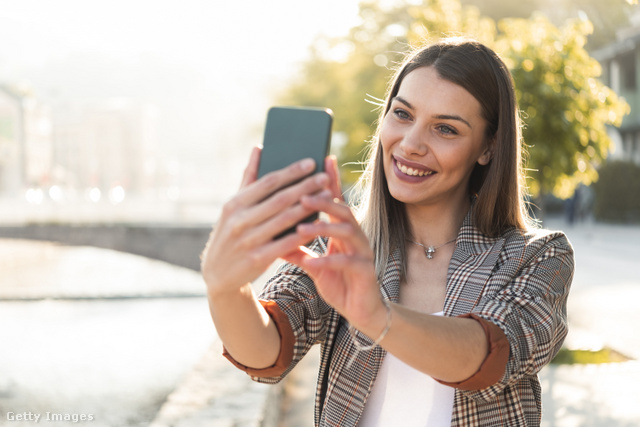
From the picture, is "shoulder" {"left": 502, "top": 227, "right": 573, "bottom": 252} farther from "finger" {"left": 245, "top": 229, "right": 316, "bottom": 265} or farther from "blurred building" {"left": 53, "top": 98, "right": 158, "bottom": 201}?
"blurred building" {"left": 53, "top": 98, "right": 158, "bottom": 201}

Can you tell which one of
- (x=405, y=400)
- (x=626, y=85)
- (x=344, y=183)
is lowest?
(x=344, y=183)

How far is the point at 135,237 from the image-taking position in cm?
2066

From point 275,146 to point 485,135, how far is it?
917 mm

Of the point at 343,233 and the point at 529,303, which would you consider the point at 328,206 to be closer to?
the point at 343,233

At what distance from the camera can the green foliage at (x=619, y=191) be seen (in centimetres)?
2150

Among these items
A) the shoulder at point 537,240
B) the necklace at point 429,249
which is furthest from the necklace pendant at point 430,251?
the shoulder at point 537,240

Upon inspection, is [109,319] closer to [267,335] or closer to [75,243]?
[75,243]

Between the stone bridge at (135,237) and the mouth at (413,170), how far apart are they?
58.6 ft

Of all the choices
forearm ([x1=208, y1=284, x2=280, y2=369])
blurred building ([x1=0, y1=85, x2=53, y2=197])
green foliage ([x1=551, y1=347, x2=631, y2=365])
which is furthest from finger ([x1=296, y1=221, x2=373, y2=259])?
blurred building ([x1=0, y1=85, x2=53, y2=197])

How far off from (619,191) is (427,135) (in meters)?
21.6

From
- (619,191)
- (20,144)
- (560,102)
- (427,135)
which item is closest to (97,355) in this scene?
(560,102)

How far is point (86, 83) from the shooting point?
6973 inches

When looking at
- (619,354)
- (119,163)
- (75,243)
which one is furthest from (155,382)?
(119,163)

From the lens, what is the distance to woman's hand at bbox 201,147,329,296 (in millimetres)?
1170
